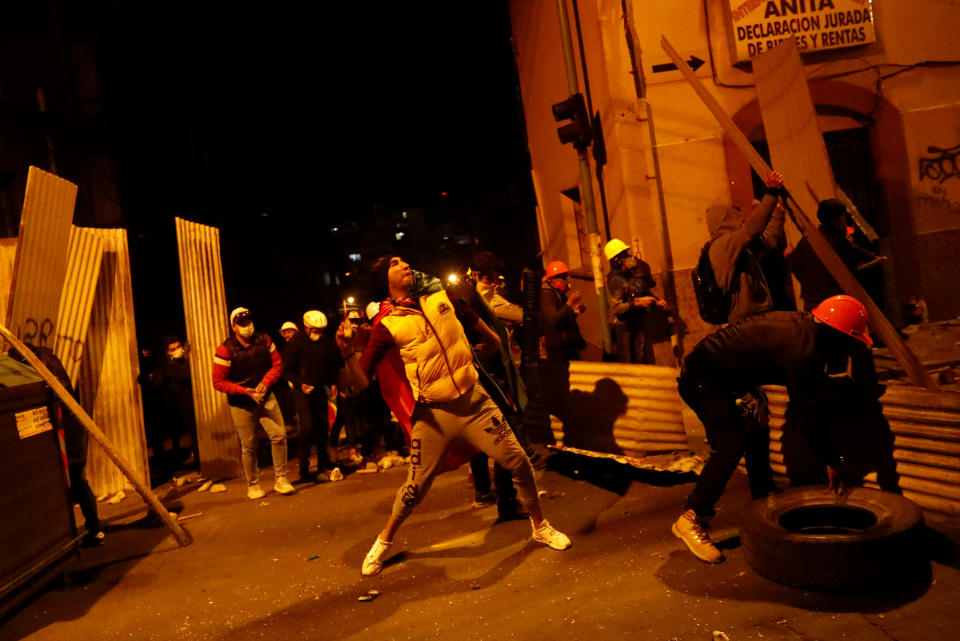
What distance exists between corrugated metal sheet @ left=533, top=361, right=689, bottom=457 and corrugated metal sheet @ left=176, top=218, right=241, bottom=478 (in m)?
4.83

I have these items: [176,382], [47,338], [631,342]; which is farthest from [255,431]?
[631,342]

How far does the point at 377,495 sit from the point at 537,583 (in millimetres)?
3247

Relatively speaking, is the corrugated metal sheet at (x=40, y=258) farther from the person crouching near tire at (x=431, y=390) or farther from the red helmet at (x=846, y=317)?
the red helmet at (x=846, y=317)

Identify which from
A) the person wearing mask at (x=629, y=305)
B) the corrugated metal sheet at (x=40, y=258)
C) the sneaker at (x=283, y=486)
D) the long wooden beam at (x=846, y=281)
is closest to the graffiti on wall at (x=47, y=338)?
the corrugated metal sheet at (x=40, y=258)

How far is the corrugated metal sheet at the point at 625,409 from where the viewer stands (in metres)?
6.61

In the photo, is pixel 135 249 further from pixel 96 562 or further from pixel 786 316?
pixel 786 316

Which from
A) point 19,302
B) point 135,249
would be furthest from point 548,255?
point 19,302

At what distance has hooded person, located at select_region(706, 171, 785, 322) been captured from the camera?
210 inches

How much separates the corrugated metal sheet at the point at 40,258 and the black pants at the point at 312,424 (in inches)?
110

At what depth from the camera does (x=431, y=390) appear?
514cm

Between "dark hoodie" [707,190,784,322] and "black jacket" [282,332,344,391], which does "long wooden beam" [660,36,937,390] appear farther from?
"black jacket" [282,332,344,391]

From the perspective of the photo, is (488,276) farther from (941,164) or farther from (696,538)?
(941,164)

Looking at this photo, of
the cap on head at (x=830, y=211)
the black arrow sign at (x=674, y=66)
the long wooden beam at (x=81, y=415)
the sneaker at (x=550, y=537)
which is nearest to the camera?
the sneaker at (x=550, y=537)

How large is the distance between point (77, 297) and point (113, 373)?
102 centimetres
